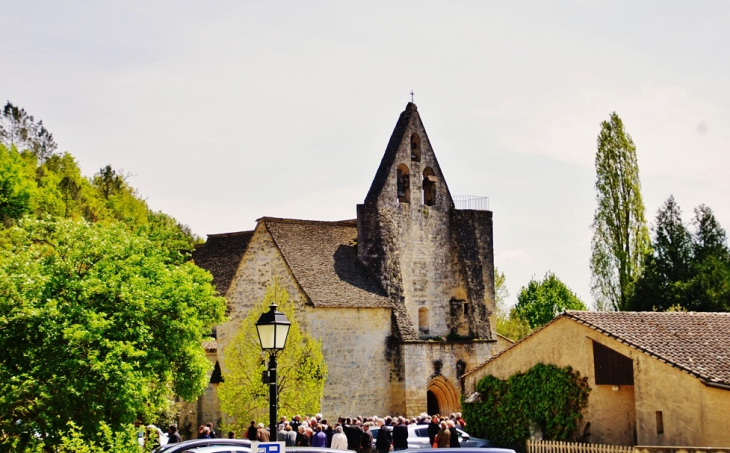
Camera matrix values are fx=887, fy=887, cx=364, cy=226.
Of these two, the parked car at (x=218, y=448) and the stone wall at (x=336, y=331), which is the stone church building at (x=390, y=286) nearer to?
the stone wall at (x=336, y=331)

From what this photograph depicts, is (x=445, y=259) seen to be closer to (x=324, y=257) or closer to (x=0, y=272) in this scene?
(x=324, y=257)

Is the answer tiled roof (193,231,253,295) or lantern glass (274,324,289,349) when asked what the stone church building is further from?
lantern glass (274,324,289,349)

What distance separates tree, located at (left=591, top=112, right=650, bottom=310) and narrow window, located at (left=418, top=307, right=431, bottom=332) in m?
16.8

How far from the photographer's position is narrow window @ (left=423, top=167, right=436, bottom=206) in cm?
4800

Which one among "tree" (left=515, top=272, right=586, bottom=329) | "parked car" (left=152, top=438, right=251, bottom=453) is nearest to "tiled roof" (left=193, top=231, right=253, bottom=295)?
"parked car" (left=152, top=438, right=251, bottom=453)

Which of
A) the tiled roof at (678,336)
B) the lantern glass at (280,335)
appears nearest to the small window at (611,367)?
the tiled roof at (678,336)

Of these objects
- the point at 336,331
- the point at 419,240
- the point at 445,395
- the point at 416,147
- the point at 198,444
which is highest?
the point at 416,147

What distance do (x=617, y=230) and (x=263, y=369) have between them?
31.7 metres

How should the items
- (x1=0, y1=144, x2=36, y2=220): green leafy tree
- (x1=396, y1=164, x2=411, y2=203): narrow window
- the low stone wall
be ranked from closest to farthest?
the low stone wall
(x1=396, y1=164, x2=411, y2=203): narrow window
(x1=0, y1=144, x2=36, y2=220): green leafy tree

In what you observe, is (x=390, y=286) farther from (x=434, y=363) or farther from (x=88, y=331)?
(x=88, y=331)

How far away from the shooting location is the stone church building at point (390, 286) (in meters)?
41.6

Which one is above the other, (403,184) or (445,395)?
(403,184)

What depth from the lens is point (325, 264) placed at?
43.4 m

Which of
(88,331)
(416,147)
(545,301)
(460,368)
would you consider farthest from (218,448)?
(545,301)
